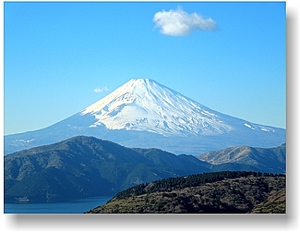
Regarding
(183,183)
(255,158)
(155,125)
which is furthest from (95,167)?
(183,183)

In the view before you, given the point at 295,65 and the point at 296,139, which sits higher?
the point at 295,65

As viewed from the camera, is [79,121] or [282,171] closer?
[282,171]

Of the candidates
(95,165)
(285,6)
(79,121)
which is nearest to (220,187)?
(285,6)

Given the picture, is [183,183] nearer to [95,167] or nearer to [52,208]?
[52,208]

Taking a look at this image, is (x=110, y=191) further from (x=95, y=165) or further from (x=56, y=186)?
(x=95, y=165)

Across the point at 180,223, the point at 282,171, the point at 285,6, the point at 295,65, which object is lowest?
the point at 180,223

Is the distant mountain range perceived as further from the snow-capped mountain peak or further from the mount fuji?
the snow-capped mountain peak
